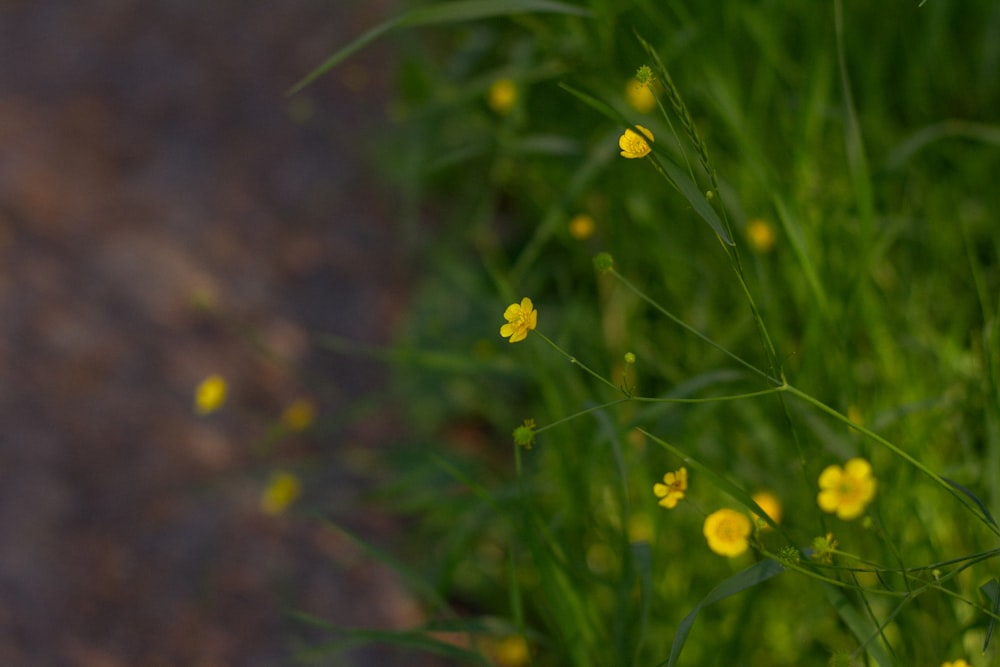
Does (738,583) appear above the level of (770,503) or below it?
above

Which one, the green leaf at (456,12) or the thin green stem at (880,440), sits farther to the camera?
the green leaf at (456,12)

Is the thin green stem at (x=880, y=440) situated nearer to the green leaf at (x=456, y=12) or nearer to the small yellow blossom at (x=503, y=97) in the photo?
the green leaf at (x=456, y=12)

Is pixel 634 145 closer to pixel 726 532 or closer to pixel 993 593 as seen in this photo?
pixel 726 532

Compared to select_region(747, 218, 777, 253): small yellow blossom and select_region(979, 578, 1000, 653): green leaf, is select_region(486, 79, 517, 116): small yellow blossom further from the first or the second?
select_region(979, 578, 1000, 653): green leaf

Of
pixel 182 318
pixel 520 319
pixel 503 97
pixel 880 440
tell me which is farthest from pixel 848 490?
pixel 182 318

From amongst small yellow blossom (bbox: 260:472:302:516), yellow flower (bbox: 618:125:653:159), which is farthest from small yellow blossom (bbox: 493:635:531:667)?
yellow flower (bbox: 618:125:653:159)

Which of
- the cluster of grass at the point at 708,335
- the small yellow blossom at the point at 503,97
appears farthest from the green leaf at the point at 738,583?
the small yellow blossom at the point at 503,97

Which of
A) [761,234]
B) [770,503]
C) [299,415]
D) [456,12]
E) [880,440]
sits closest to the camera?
[880,440]
